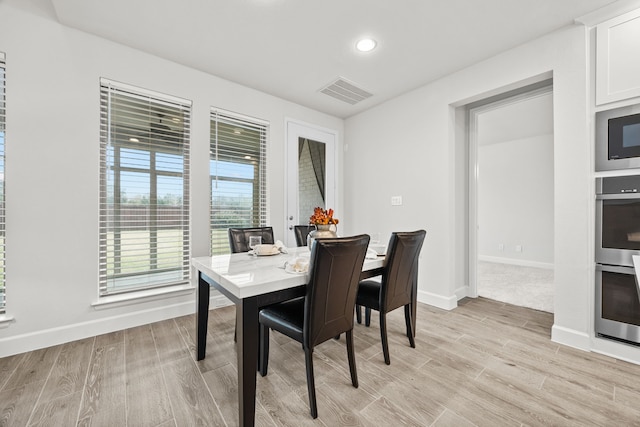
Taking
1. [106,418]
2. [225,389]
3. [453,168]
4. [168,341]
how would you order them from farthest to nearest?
[453,168] < [168,341] < [225,389] < [106,418]

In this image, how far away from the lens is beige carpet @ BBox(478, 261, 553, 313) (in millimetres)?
3317

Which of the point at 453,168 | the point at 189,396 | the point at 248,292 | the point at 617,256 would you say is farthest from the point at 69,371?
the point at 617,256

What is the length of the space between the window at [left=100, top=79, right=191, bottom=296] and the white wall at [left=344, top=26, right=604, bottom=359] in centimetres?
247

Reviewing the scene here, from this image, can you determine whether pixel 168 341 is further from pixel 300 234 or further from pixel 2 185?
Result: pixel 2 185

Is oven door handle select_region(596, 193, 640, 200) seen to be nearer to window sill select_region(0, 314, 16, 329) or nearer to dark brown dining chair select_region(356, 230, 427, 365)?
dark brown dining chair select_region(356, 230, 427, 365)

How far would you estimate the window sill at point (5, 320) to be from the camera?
2.04 m

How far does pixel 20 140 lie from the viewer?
2105mm

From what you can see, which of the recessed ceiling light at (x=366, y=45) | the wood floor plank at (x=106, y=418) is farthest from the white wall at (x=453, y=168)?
the wood floor plank at (x=106, y=418)

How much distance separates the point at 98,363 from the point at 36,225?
1.22 meters

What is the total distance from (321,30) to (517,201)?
5.24 m

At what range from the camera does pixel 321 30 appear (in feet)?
7.68

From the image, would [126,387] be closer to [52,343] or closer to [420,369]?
[52,343]

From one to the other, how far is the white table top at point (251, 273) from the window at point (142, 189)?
3.68ft

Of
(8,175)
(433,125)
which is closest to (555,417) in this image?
(433,125)
